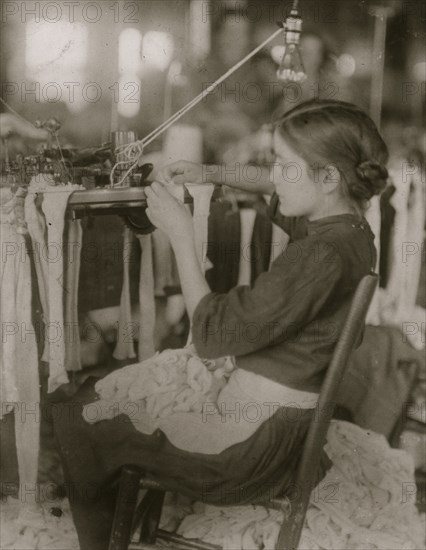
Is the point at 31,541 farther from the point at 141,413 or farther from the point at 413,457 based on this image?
the point at 413,457

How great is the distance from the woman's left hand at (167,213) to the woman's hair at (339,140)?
254 mm

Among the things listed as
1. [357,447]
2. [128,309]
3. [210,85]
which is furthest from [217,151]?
[357,447]

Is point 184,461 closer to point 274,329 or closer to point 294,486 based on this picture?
point 294,486

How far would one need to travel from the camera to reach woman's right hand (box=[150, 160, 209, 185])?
138 centimetres

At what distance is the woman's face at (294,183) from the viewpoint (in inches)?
49.9

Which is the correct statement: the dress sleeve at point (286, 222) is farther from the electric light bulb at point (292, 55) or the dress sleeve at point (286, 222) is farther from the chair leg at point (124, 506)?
the chair leg at point (124, 506)

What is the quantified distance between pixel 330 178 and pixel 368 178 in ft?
0.24

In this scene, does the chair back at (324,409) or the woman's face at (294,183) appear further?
the woman's face at (294,183)

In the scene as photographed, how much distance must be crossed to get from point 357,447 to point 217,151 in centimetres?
77

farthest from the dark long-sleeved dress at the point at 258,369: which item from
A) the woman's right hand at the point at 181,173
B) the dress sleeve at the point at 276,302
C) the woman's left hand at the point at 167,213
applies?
the woman's right hand at the point at 181,173

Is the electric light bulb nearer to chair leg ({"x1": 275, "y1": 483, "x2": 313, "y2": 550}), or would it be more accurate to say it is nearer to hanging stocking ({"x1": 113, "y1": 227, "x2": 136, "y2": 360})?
hanging stocking ({"x1": 113, "y1": 227, "x2": 136, "y2": 360})

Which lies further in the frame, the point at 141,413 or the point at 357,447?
the point at 357,447

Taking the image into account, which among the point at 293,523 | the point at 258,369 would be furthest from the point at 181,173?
the point at 293,523

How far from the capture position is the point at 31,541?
4.74 ft
